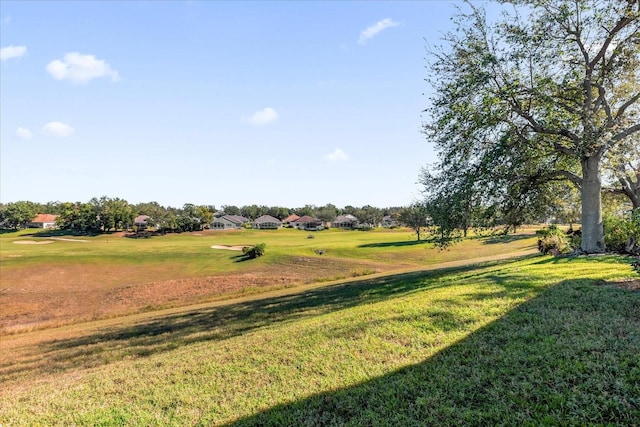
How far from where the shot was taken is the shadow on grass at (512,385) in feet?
14.1

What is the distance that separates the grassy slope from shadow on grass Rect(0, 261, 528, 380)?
1093mm

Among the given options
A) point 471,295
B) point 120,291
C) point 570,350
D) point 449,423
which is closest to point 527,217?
point 471,295

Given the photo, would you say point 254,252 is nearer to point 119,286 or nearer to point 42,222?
point 119,286

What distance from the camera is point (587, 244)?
15.8 meters

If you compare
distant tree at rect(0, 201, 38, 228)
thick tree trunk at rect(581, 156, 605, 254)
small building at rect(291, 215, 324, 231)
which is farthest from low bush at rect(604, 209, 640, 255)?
distant tree at rect(0, 201, 38, 228)

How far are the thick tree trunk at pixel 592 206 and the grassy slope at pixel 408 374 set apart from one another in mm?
5198

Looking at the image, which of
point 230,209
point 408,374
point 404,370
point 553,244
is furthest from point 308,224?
point 408,374

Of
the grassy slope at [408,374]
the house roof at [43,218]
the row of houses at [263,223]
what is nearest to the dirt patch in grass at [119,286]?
the grassy slope at [408,374]

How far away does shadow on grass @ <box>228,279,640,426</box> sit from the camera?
430 cm

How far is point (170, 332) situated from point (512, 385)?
1360cm

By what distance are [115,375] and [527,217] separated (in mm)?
19448

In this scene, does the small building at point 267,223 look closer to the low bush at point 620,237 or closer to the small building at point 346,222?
the small building at point 346,222

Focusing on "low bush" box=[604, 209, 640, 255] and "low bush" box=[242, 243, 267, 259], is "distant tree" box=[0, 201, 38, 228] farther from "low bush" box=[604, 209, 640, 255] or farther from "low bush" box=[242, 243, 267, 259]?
"low bush" box=[604, 209, 640, 255]

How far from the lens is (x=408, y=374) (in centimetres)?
577
